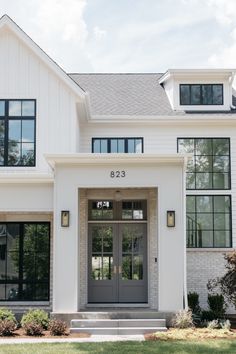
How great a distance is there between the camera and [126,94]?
70.2 ft

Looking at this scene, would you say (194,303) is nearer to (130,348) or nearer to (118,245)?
(118,245)

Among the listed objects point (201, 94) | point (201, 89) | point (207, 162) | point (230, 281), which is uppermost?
point (201, 89)

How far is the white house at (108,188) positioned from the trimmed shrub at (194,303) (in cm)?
94

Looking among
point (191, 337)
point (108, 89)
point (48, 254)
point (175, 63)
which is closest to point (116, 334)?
point (191, 337)

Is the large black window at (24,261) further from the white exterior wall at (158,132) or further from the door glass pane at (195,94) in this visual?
the door glass pane at (195,94)

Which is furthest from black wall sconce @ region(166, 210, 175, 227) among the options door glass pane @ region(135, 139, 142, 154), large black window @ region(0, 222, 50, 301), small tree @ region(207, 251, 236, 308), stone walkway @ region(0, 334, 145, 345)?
door glass pane @ region(135, 139, 142, 154)

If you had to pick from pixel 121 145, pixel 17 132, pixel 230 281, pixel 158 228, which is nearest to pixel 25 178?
pixel 17 132

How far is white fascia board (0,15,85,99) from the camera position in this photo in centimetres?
1698

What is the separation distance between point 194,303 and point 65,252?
15.7 ft

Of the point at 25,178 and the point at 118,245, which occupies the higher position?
the point at 25,178

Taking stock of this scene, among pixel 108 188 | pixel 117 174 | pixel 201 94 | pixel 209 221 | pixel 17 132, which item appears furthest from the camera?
pixel 201 94

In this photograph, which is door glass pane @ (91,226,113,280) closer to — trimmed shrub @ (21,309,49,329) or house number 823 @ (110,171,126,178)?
house number 823 @ (110,171,126,178)

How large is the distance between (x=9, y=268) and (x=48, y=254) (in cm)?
125

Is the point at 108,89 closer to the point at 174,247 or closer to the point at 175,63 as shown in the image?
the point at 175,63
